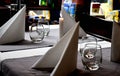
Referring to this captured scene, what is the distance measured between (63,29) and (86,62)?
0.53m

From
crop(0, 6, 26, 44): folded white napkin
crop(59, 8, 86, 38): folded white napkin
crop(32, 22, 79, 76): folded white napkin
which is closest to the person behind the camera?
crop(32, 22, 79, 76): folded white napkin

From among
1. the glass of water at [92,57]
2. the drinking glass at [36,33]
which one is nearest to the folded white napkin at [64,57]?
the glass of water at [92,57]

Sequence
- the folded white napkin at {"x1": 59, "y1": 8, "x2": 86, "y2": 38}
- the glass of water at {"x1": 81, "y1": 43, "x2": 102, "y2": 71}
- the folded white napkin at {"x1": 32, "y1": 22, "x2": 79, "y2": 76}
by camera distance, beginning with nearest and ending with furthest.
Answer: the folded white napkin at {"x1": 32, "y1": 22, "x2": 79, "y2": 76} < the glass of water at {"x1": 81, "y1": 43, "x2": 102, "y2": 71} < the folded white napkin at {"x1": 59, "y1": 8, "x2": 86, "y2": 38}

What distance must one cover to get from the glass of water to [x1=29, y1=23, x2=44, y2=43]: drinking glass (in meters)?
0.45

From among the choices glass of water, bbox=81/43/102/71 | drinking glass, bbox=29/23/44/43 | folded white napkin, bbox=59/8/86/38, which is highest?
folded white napkin, bbox=59/8/86/38

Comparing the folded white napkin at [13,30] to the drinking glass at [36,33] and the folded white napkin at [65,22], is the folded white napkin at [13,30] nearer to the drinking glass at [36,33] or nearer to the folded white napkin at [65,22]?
the drinking glass at [36,33]

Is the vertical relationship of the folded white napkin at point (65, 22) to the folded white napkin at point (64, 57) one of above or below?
above

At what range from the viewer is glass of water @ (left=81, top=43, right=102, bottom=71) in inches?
38.1

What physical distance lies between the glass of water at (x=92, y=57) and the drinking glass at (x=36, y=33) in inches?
17.9

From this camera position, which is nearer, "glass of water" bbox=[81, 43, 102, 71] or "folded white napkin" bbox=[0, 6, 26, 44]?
"glass of water" bbox=[81, 43, 102, 71]

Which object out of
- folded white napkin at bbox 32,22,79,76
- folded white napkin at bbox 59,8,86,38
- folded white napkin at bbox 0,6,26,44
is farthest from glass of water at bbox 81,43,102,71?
folded white napkin at bbox 0,6,26,44

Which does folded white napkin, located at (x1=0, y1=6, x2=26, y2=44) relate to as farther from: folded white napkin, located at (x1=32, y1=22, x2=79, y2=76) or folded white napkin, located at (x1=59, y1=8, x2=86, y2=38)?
folded white napkin, located at (x1=32, y1=22, x2=79, y2=76)

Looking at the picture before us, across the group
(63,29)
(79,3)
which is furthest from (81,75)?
(79,3)

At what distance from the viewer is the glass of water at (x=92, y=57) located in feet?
3.18
